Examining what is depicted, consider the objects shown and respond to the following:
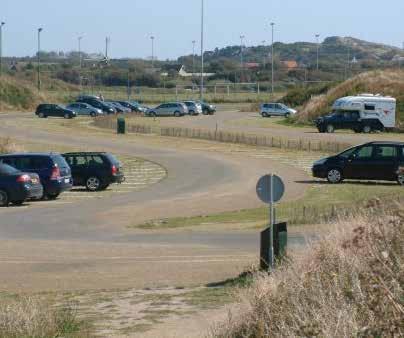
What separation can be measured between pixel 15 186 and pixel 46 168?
213 cm

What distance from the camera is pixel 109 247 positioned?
26609 mm

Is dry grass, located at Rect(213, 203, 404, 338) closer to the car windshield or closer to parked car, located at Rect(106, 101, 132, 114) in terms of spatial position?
the car windshield

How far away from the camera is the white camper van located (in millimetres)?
73688

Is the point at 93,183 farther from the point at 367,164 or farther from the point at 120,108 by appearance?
the point at 120,108

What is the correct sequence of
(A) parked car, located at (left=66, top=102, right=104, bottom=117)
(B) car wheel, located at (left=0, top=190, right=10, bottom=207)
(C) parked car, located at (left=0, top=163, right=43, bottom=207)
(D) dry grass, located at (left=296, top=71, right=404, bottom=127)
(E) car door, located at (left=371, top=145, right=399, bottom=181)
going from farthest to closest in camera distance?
(A) parked car, located at (left=66, top=102, right=104, bottom=117) → (D) dry grass, located at (left=296, top=71, right=404, bottom=127) → (E) car door, located at (left=371, top=145, right=399, bottom=181) → (B) car wheel, located at (left=0, top=190, right=10, bottom=207) → (C) parked car, located at (left=0, top=163, right=43, bottom=207)

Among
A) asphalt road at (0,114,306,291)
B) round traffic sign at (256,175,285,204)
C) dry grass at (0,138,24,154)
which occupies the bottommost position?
asphalt road at (0,114,306,291)

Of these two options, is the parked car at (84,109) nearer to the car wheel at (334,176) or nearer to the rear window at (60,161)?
the car wheel at (334,176)

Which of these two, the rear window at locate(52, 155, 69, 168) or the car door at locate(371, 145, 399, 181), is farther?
the car door at locate(371, 145, 399, 181)

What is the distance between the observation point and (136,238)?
28.8 m

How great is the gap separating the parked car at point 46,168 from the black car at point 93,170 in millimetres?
2918

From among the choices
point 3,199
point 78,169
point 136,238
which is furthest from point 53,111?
point 136,238

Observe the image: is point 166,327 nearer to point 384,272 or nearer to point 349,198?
point 384,272

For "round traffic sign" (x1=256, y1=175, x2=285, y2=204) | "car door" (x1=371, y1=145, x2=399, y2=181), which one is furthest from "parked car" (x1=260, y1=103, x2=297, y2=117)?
"round traffic sign" (x1=256, y1=175, x2=285, y2=204)

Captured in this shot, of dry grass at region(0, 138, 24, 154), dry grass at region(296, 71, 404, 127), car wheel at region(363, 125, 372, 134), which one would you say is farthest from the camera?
dry grass at region(296, 71, 404, 127)
